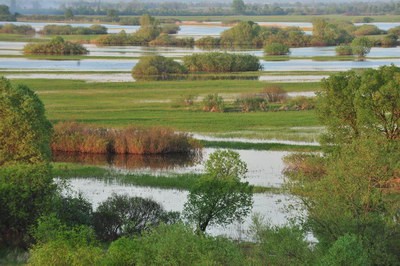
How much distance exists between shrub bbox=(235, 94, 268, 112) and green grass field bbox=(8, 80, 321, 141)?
1.76 meters

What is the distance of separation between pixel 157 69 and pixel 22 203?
57.1 meters

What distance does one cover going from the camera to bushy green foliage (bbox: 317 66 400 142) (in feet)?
129

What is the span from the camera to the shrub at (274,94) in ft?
212

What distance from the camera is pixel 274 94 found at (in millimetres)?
65062

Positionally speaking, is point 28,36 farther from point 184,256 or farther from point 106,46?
point 184,256

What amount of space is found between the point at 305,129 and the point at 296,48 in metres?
85.5

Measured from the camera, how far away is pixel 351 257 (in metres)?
20.7

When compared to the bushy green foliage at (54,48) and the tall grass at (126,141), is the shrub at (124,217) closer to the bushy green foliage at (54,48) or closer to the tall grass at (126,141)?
the tall grass at (126,141)

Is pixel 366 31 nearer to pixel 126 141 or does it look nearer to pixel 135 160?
pixel 126 141

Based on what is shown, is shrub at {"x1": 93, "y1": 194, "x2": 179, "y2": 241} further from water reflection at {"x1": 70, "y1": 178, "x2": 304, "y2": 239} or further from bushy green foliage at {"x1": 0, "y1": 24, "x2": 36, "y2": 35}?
bushy green foliage at {"x1": 0, "y1": 24, "x2": 36, "y2": 35}

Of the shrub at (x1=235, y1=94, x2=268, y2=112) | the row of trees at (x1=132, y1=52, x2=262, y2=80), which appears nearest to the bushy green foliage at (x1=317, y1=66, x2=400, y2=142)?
the shrub at (x1=235, y1=94, x2=268, y2=112)

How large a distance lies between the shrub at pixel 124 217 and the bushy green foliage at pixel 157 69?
52.4 metres

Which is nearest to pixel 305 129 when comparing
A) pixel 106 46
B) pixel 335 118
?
pixel 335 118

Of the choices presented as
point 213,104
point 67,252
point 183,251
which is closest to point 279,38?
point 213,104
